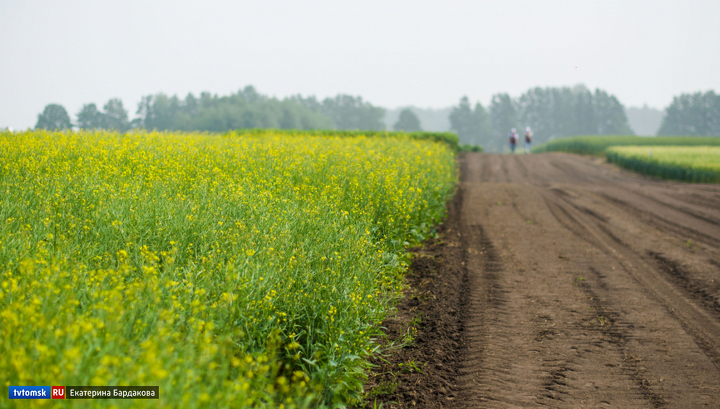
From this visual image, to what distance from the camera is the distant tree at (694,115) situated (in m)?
88.9

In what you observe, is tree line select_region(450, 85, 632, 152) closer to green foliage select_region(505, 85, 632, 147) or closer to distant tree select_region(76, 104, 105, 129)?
green foliage select_region(505, 85, 632, 147)

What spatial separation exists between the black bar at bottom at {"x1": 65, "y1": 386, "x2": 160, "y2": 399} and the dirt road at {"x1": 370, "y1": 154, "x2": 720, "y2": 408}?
7.07 ft

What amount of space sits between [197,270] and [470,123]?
349ft

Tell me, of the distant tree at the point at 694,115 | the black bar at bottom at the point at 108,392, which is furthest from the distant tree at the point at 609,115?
the black bar at bottom at the point at 108,392

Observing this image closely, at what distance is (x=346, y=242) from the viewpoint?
17.5ft

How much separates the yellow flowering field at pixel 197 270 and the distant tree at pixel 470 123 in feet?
328

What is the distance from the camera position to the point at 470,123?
342ft

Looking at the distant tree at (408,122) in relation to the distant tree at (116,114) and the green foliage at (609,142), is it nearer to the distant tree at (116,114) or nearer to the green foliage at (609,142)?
the green foliage at (609,142)

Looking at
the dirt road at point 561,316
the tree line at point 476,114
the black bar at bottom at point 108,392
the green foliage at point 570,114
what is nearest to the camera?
the black bar at bottom at point 108,392

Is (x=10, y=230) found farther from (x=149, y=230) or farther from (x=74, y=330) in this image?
(x=74, y=330)

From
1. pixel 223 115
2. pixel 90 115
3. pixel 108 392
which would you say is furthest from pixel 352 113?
pixel 108 392

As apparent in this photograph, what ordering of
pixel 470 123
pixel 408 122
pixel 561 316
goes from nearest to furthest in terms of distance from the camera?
pixel 561 316, pixel 470 123, pixel 408 122

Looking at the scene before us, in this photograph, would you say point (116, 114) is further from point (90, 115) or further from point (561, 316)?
point (561, 316)

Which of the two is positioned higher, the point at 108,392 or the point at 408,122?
the point at 408,122
